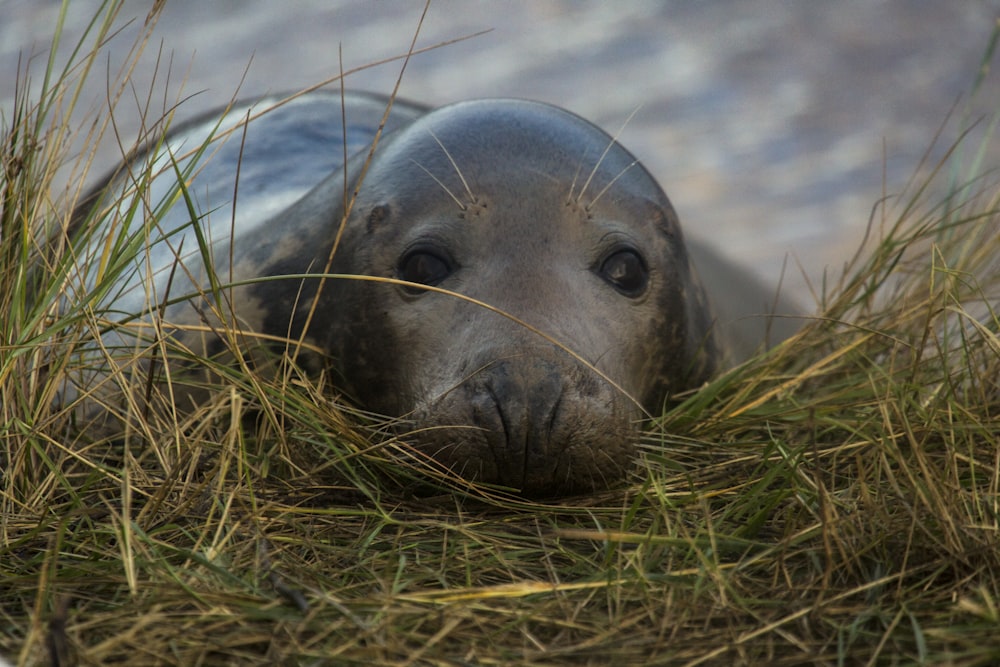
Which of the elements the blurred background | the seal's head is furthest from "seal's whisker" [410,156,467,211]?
the blurred background

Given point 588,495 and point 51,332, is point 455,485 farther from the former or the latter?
point 51,332

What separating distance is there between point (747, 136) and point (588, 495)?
242 inches

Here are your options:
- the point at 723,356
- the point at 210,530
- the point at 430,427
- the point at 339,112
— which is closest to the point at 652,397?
the point at 723,356

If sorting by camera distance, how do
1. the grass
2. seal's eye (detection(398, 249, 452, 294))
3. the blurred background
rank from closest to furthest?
1. the grass
2. seal's eye (detection(398, 249, 452, 294))
3. the blurred background

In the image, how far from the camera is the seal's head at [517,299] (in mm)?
2553

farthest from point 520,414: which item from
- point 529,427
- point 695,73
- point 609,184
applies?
point 695,73

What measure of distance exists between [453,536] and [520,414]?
0.28 metres

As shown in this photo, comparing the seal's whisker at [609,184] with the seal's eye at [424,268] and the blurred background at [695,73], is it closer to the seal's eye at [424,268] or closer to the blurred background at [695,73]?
the seal's eye at [424,268]

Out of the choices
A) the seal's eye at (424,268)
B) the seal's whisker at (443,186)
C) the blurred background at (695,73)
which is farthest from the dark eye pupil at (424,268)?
the blurred background at (695,73)

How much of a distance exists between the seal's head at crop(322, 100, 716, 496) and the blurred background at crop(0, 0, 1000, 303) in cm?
432

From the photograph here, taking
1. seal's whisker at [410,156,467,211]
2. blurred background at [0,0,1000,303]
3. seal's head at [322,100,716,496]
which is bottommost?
seal's head at [322,100,716,496]

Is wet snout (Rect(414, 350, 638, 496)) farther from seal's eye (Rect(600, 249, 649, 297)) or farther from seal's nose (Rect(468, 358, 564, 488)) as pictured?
seal's eye (Rect(600, 249, 649, 297))

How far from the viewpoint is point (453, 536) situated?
2391 millimetres

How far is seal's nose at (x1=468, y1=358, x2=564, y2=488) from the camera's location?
2500mm
